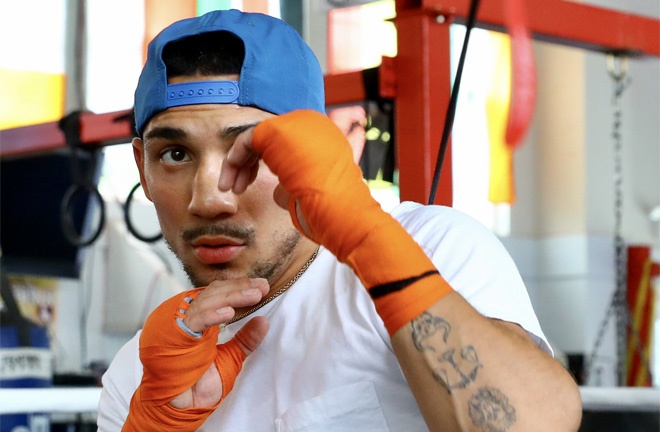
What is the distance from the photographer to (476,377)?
2.46 ft

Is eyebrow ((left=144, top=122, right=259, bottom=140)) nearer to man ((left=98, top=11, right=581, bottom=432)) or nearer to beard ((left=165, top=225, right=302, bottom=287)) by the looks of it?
man ((left=98, top=11, right=581, bottom=432))

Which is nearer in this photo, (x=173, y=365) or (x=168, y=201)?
(x=173, y=365)

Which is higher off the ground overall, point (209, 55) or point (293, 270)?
point (209, 55)

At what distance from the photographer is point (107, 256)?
3754 millimetres

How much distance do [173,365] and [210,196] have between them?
0.19m

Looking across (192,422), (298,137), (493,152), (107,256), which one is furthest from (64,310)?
(298,137)

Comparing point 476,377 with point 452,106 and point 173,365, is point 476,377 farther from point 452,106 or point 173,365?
point 452,106

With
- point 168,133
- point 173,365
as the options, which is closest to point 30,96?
point 168,133

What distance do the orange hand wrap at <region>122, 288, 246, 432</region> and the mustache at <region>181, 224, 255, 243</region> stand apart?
67 mm

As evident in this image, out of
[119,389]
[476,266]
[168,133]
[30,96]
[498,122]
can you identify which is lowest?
[498,122]

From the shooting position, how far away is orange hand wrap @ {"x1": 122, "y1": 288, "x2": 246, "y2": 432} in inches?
36.3

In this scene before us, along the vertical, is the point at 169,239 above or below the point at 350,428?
above

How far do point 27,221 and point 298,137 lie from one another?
2625 mm

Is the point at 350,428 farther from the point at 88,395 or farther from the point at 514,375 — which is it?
the point at 88,395
